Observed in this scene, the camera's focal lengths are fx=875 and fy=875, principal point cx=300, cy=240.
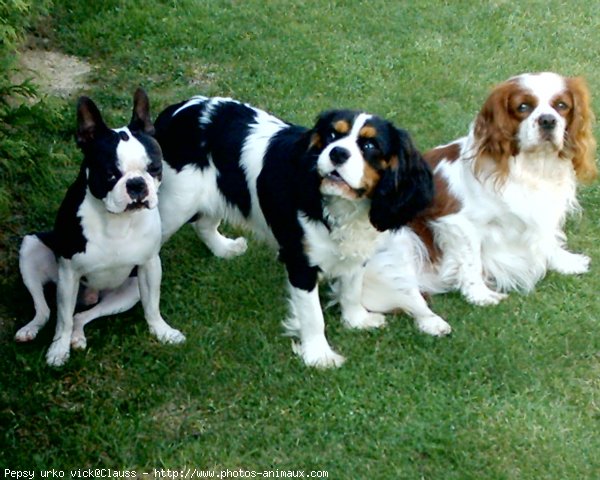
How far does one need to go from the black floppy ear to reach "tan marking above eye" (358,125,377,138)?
12 centimetres

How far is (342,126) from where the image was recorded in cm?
407

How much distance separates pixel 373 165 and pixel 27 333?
82.4 inches

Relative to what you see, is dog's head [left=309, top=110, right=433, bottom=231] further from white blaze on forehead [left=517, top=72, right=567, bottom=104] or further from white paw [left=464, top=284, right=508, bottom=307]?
white paw [left=464, top=284, right=508, bottom=307]

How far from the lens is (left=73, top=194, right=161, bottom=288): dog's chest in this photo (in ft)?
14.1

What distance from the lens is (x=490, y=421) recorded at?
4.26 metres

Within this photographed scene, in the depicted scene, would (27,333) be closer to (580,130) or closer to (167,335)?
(167,335)

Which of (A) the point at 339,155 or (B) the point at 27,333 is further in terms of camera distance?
(B) the point at 27,333

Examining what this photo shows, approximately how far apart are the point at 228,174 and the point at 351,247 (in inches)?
33.4

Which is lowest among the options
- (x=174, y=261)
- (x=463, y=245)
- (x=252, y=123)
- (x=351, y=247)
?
(x=174, y=261)

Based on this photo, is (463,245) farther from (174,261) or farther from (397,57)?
(397,57)

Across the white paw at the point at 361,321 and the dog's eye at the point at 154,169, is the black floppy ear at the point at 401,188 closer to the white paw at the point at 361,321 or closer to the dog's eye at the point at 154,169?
the white paw at the point at 361,321

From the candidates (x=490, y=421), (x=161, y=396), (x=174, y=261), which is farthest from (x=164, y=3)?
(x=490, y=421)

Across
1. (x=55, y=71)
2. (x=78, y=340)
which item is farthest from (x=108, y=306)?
(x=55, y=71)

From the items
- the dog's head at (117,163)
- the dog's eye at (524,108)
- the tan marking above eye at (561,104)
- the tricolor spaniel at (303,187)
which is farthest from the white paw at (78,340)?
the tan marking above eye at (561,104)
